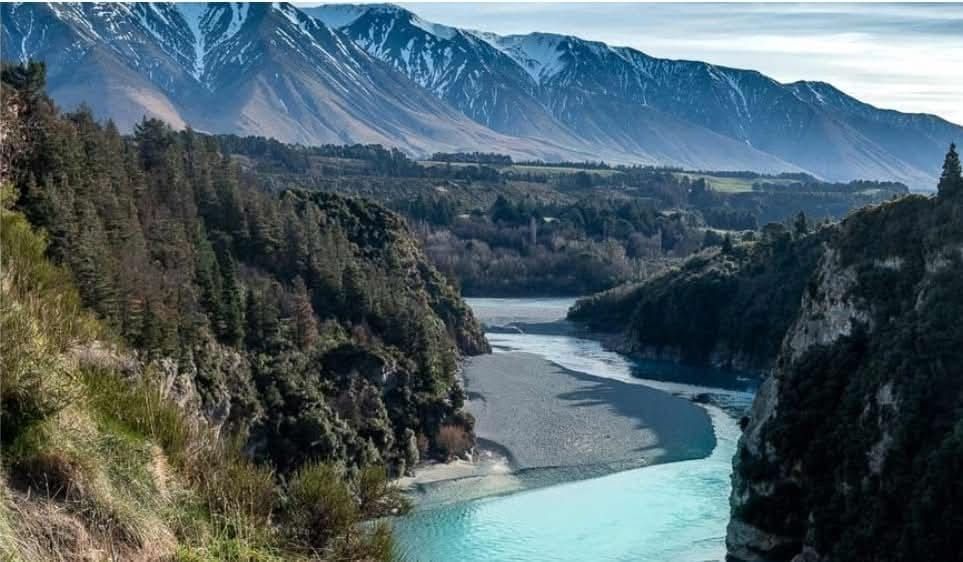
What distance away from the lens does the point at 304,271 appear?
199ft

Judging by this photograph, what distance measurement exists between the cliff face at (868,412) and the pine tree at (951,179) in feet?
1.81

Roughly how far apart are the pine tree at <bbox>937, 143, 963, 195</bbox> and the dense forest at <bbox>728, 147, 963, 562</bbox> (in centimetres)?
8

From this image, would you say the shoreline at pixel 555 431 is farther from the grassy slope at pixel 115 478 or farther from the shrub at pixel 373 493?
the grassy slope at pixel 115 478

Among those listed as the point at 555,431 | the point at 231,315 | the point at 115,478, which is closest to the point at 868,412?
the point at 555,431

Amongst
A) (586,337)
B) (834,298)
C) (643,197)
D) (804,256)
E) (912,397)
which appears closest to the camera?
(912,397)

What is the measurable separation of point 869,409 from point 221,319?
24404 millimetres

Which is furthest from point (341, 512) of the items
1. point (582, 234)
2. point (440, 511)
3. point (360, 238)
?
point (582, 234)

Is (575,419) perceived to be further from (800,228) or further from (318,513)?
(318,513)

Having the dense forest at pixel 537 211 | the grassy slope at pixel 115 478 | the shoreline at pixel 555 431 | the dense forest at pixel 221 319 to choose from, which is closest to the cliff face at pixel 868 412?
the shoreline at pixel 555 431

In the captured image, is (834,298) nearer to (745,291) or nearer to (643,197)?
(745,291)

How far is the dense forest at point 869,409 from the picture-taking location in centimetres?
3198

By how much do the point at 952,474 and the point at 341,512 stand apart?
22.3 meters

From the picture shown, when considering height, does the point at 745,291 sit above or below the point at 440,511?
above

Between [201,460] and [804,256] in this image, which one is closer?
[201,460]
